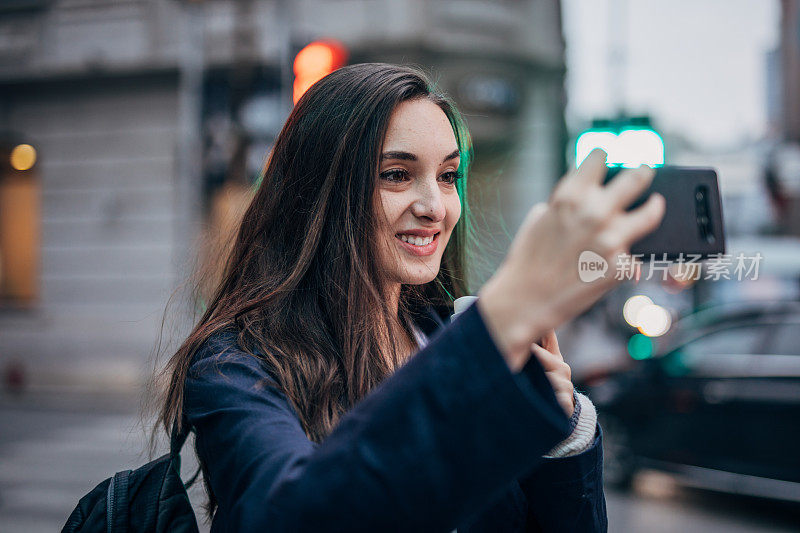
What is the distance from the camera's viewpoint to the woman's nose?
4.15 ft

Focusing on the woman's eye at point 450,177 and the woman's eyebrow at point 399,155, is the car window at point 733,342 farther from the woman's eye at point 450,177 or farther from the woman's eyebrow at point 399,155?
the woman's eyebrow at point 399,155

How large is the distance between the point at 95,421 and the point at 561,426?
8.85 m

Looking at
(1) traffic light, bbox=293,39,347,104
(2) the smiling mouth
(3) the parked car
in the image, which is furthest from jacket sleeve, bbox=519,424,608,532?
(1) traffic light, bbox=293,39,347,104

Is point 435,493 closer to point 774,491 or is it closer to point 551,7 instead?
point 774,491

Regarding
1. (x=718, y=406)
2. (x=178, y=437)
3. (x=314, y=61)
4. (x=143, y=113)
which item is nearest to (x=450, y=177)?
(x=178, y=437)

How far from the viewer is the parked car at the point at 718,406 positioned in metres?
5.19

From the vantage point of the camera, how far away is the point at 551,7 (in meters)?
12.7

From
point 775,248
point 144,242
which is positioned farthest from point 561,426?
point 775,248

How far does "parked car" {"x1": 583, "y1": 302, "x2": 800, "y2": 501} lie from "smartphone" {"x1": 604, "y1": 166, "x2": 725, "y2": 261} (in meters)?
5.09

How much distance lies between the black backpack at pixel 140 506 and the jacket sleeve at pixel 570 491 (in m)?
0.60

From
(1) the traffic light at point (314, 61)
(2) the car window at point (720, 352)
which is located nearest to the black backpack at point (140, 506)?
(1) the traffic light at point (314, 61)

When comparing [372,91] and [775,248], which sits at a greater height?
[372,91]

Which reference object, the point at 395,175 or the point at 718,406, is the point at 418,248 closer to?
the point at 395,175

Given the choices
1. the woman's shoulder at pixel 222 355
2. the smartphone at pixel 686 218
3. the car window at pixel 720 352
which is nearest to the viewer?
the smartphone at pixel 686 218
